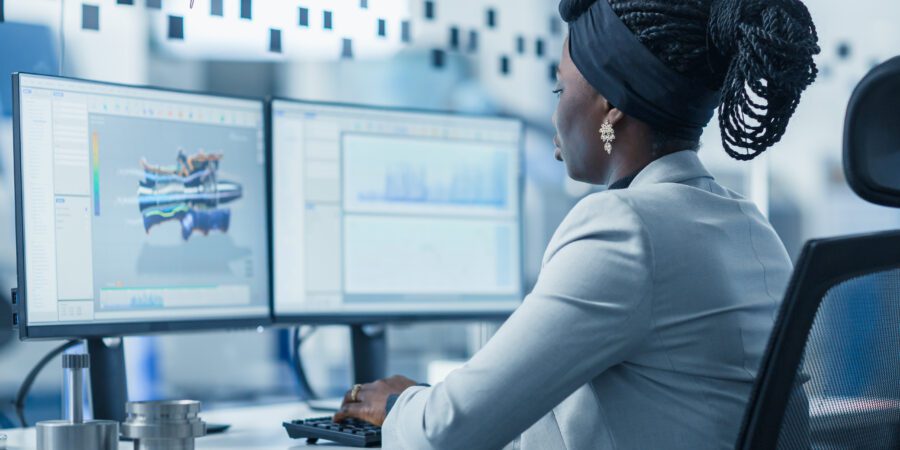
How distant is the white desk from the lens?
4.17 feet

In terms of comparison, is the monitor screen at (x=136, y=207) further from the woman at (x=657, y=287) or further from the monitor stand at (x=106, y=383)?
the woman at (x=657, y=287)

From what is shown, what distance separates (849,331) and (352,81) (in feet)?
4.22

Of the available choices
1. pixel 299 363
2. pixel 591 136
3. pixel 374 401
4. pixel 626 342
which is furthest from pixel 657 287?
pixel 299 363

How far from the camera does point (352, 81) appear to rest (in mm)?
1938

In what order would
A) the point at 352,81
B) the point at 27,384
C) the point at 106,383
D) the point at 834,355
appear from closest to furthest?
the point at 834,355, the point at 106,383, the point at 27,384, the point at 352,81

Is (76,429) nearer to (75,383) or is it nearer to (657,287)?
(75,383)

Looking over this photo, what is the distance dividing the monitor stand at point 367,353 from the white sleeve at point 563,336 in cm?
81

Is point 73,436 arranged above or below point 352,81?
below

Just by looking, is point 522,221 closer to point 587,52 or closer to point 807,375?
point 587,52

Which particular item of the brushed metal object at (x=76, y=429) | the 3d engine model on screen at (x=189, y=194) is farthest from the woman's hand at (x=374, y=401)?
the 3d engine model on screen at (x=189, y=194)

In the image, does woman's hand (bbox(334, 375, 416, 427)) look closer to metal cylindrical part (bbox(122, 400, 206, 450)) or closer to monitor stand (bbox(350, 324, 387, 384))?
metal cylindrical part (bbox(122, 400, 206, 450))

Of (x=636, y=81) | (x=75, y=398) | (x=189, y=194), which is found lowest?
(x=75, y=398)

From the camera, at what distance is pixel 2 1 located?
1.50 meters

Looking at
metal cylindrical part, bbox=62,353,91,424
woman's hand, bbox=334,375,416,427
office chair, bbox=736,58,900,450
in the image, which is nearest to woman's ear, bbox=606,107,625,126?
office chair, bbox=736,58,900,450
